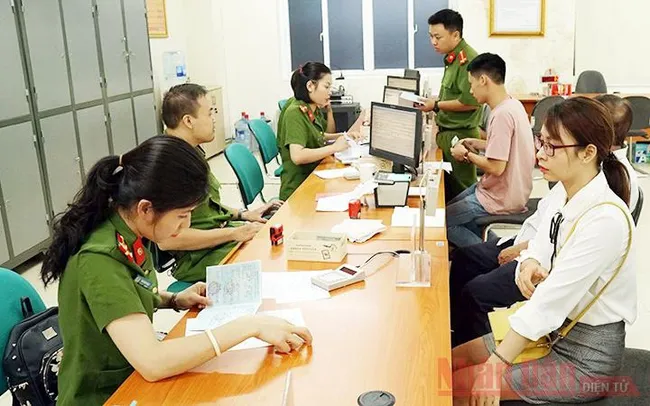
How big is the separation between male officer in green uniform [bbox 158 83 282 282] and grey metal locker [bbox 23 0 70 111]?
2000 mm

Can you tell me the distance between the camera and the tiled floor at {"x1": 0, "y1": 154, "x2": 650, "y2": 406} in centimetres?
297

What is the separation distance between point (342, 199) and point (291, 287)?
108 cm

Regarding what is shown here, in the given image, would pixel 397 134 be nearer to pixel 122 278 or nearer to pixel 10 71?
pixel 122 278

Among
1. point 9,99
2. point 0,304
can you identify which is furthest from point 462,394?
point 9,99

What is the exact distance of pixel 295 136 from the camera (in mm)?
3688

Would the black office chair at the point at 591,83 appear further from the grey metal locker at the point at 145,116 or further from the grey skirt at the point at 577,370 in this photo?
the grey skirt at the point at 577,370

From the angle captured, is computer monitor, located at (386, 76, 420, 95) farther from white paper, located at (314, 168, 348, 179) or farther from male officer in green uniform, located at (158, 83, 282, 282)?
male officer in green uniform, located at (158, 83, 282, 282)

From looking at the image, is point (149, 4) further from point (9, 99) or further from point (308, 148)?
point (308, 148)

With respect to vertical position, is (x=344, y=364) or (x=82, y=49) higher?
(x=82, y=49)

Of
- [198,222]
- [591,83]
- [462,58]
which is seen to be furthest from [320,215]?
[591,83]

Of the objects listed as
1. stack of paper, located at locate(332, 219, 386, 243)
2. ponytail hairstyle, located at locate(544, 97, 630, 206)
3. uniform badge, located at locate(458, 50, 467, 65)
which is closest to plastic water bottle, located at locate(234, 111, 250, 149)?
uniform badge, located at locate(458, 50, 467, 65)

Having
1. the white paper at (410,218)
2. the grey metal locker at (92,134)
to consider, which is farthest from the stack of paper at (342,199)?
the grey metal locker at (92,134)

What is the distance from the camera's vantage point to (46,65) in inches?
170

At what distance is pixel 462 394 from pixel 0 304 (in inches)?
51.4
